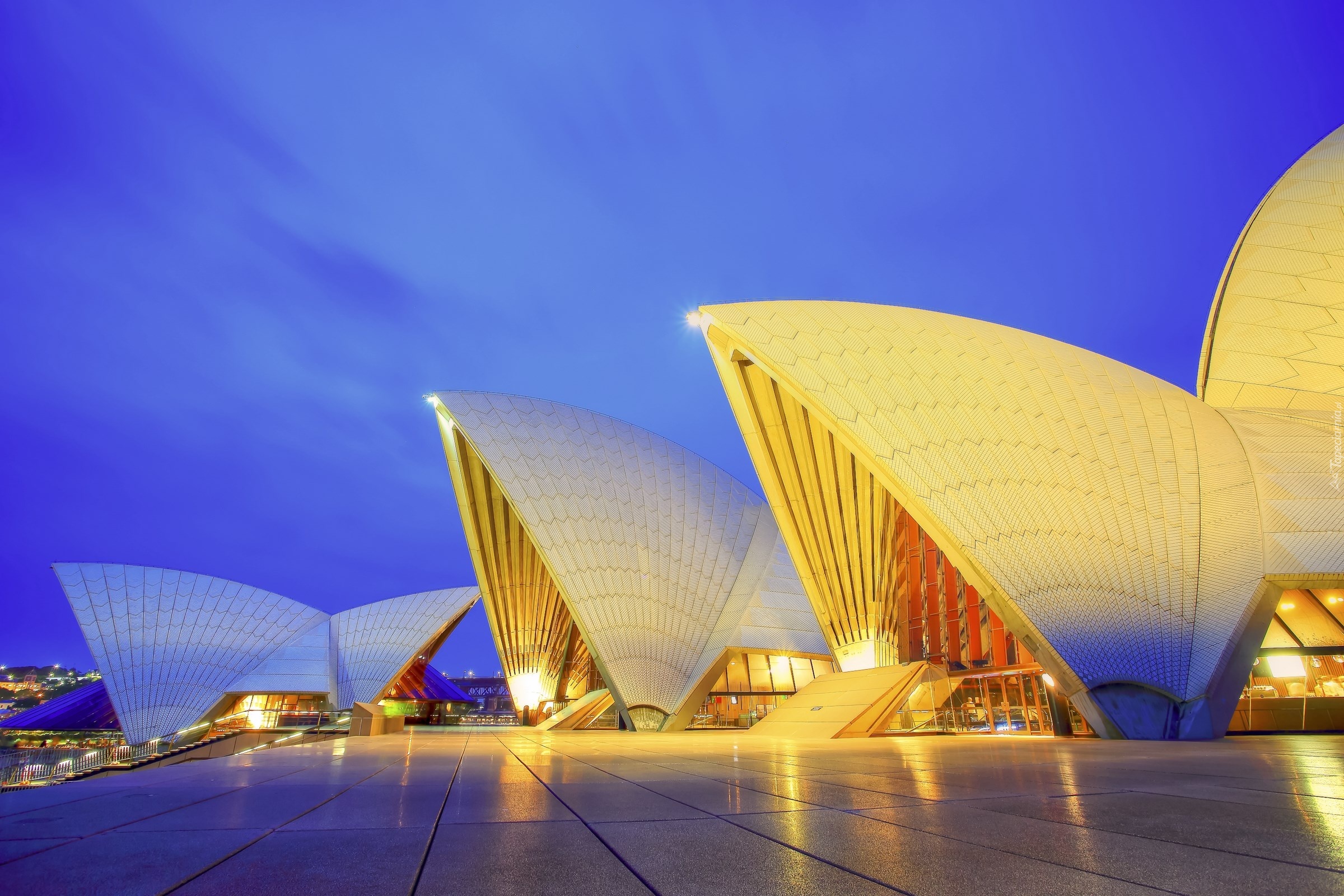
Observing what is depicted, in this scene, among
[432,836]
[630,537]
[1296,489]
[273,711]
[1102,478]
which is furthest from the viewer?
[273,711]

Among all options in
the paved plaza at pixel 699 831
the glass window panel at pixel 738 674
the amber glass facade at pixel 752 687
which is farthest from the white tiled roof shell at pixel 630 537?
the paved plaza at pixel 699 831

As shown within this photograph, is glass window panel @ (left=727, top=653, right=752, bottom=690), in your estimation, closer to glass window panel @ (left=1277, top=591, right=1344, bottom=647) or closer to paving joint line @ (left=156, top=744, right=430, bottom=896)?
glass window panel @ (left=1277, top=591, right=1344, bottom=647)

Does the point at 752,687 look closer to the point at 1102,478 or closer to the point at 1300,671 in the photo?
the point at 1102,478

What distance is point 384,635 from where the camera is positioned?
40.6 m

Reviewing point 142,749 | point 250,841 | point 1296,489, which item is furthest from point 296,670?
point 1296,489

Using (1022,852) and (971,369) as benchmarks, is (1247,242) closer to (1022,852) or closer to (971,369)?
(971,369)

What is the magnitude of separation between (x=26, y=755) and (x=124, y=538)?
220249 millimetres

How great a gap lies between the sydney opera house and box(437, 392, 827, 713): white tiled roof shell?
4.2 inches

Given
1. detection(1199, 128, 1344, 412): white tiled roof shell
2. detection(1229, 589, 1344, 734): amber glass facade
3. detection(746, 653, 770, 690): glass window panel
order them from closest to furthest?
1. detection(1229, 589, 1344, 734): amber glass facade
2. detection(1199, 128, 1344, 412): white tiled roof shell
3. detection(746, 653, 770, 690): glass window panel

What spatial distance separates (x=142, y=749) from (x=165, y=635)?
7.42 meters

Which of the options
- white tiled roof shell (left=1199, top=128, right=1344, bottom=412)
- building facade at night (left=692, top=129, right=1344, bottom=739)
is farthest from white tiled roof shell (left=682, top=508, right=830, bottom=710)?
white tiled roof shell (left=1199, top=128, right=1344, bottom=412)

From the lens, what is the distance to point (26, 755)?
32.7 ft

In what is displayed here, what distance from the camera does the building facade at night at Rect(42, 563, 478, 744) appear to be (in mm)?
34062

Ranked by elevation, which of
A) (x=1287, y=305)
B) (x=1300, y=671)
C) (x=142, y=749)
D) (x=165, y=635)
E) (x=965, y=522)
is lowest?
(x=142, y=749)
